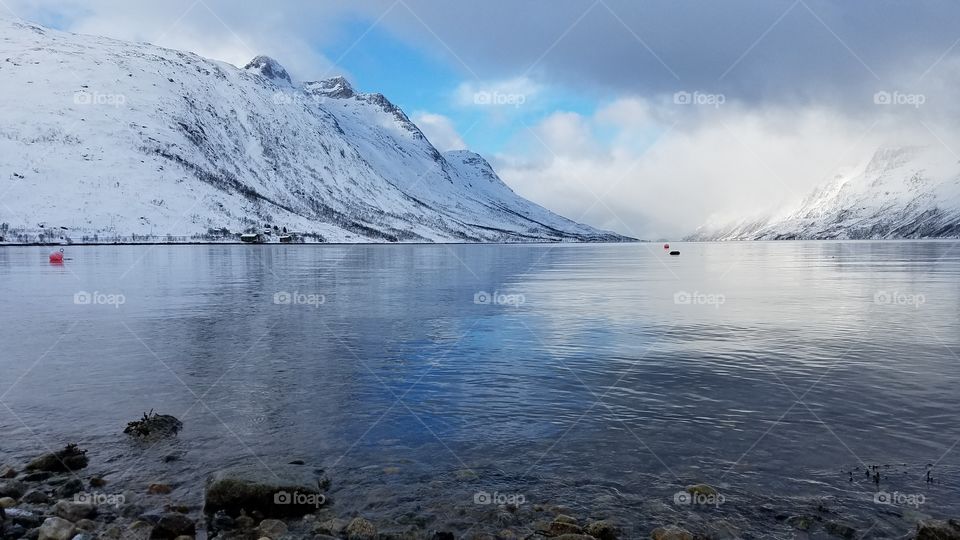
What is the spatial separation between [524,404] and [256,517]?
865 centimetres

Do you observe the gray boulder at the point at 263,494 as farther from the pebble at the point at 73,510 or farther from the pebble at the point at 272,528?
the pebble at the point at 73,510

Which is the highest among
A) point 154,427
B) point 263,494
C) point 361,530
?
point 154,427

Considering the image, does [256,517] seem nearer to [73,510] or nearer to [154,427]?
[73,510]

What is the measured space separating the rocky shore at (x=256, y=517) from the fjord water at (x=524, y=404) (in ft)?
0.97

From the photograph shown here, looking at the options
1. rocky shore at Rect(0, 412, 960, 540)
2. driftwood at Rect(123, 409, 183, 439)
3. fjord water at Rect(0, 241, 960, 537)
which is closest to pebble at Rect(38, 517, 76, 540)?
rocky shore at Rect(0, 412, 960, 540)

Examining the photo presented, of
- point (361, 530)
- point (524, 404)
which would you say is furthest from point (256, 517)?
point (524, 404)

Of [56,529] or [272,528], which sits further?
[272,528]

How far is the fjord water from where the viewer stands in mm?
12438

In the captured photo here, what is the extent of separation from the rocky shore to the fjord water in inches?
11.7

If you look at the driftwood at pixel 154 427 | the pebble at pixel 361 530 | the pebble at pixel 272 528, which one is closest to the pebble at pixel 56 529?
the pebble at pixel 272 528

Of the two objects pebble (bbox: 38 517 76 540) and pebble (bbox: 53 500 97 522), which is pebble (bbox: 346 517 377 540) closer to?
pebble (bbox: 38 517 76 540)

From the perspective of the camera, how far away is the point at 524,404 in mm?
18219

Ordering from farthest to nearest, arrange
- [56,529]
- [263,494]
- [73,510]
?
[263,494] → [73,510] → [56,529]

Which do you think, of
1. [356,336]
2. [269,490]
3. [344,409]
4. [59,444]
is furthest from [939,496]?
[356,336]
